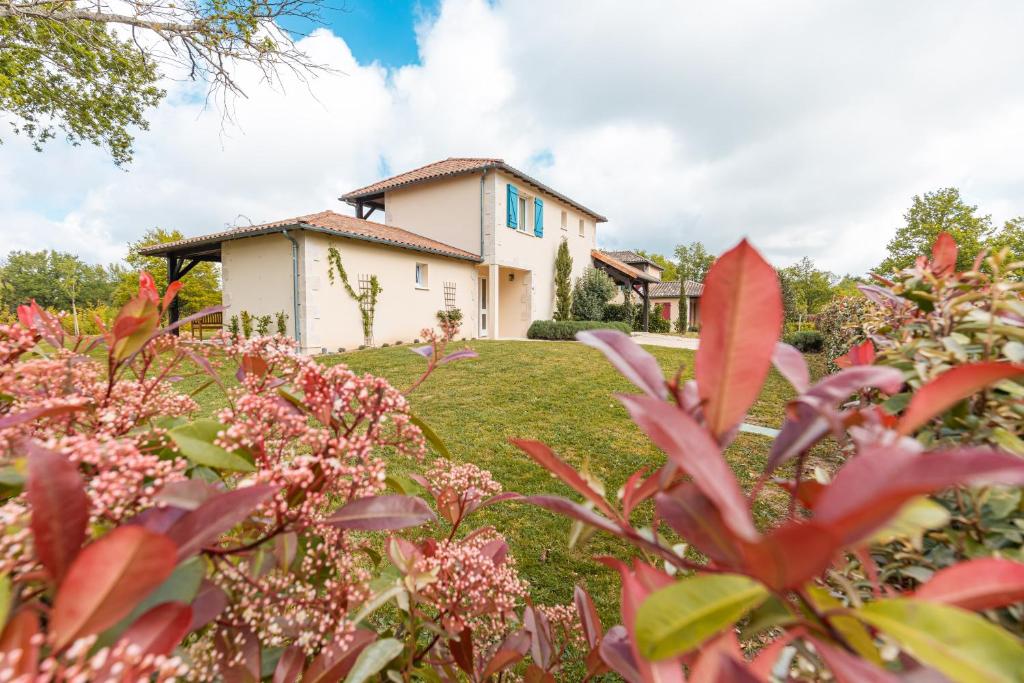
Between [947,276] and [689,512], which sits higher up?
[947,276]

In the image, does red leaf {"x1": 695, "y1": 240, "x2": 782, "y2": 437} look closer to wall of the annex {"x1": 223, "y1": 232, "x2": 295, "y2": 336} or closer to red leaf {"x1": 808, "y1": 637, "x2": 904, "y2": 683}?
red leaf {"x1": 808, "y1": 637, "x2": 904, "y2": 683}

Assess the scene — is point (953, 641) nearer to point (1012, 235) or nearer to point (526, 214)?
point (526, 214)

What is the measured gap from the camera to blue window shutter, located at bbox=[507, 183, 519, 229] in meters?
14.6

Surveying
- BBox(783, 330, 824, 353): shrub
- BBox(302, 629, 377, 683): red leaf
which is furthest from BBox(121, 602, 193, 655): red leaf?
BBox(783, 330, 824, 353): shrub

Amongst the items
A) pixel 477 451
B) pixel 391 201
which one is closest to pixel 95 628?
pixel 477 451

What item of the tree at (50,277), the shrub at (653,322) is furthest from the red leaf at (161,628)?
the tree at (50,277)

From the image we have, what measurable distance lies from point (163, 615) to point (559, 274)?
1753 cm

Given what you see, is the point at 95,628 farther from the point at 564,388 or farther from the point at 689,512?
the point at 564,388

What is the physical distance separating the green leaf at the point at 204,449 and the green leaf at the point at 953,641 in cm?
76

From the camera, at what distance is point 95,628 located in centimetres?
39

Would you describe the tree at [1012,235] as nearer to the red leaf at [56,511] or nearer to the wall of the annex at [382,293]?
the wall of the annex at [382,293]

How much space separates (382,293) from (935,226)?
30.5 m

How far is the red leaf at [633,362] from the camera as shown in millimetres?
533

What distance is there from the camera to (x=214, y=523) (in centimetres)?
46
